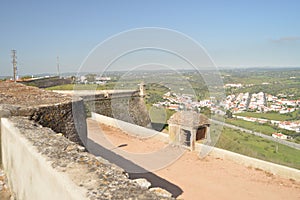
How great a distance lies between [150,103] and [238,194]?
9359 mm

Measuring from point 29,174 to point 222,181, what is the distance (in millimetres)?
6652

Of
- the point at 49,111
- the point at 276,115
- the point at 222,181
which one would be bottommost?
the point at 222,181

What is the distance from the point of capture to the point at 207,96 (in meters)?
10.6

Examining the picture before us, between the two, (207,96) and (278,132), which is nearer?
(207,96)

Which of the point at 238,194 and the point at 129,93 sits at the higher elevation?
the point at 129,93

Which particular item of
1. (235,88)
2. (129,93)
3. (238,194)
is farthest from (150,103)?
(238,194)

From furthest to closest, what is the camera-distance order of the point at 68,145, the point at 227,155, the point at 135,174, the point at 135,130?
the point at 135,130 < the point at 227,155 < the point at 135,174 < the point at 68,145

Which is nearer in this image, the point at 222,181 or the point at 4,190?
the point at 4,190

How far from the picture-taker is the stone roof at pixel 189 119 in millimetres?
11125

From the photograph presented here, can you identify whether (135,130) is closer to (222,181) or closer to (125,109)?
(125,109)

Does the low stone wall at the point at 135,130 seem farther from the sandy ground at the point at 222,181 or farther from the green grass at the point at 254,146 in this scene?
the green grass at the point at 254,146

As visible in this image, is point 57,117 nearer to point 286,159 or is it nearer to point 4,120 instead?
point 4,120

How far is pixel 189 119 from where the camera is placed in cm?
1133

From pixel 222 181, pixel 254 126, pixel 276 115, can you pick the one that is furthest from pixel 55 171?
pixel 276 115
